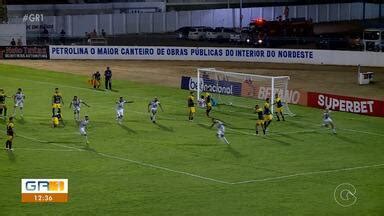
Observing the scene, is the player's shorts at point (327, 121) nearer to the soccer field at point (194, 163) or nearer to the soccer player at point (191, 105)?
the soccer field at point (194, 163)

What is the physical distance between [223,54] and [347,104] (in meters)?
29.9

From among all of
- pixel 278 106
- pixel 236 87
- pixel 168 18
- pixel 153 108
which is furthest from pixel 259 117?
pixel 168 18

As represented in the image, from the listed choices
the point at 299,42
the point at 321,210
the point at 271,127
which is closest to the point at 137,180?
the point at 321,210

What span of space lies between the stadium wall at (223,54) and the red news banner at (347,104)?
21059mm

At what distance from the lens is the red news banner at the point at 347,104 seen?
56.4 meters

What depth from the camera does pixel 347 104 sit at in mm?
58000

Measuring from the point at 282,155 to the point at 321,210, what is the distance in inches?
412

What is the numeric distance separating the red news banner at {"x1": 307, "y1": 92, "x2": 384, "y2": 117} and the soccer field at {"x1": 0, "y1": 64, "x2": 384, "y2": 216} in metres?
0.83

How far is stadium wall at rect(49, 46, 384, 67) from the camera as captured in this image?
81.4m

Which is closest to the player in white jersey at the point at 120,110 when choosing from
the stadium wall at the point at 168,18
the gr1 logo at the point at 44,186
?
the gr1 logo at the point at 44,186

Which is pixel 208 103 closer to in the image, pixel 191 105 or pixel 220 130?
pixel 191 105

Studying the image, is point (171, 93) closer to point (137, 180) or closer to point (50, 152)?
point (50, 152)

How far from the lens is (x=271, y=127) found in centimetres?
5206

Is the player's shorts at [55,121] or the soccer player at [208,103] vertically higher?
the soccer player at [208,103]
